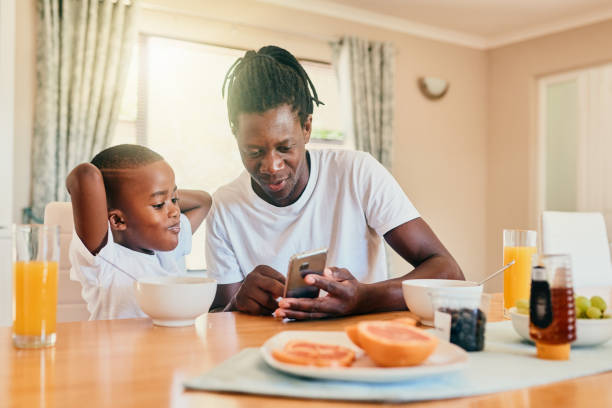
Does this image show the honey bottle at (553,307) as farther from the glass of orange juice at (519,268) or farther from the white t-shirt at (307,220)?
the white t-shirt at (307,220)

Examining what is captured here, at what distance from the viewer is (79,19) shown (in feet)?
11.7

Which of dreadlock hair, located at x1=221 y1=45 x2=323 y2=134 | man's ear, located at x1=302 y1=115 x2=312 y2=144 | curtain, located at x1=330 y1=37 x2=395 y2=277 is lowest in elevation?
man's ear, located at x1=302 y1=115 x2=312 y2=144

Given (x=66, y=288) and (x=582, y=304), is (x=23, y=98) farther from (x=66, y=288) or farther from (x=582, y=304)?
(x=582, y=304)

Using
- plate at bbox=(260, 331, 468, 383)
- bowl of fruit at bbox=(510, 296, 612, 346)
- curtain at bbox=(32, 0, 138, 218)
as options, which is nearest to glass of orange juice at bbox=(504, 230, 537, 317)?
bowl of fruit at bbox=(510, 296, 612, 346)

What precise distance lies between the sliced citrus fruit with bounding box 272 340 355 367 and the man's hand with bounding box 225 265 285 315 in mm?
506

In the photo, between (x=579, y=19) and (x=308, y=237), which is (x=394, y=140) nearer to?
(x=579, y=19)

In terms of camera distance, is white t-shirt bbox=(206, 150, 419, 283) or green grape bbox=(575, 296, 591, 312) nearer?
green grape bbox=(575, 296, 591, 312)

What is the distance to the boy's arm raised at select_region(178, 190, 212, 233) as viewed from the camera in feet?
5.61

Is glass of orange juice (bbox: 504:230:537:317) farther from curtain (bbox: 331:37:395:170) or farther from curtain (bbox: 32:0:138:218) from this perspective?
curtain (bbox: 331:37:395:170)

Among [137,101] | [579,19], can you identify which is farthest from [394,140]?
[137,101]

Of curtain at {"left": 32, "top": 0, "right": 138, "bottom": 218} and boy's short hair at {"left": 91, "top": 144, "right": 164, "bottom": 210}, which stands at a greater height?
curtain at {"left": 32, "top": 0, "right": 138, "bottom": 218}

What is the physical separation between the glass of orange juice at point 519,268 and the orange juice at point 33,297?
3.14 ft

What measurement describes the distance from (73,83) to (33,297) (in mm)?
2921

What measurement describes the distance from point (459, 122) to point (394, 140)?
82 cm
